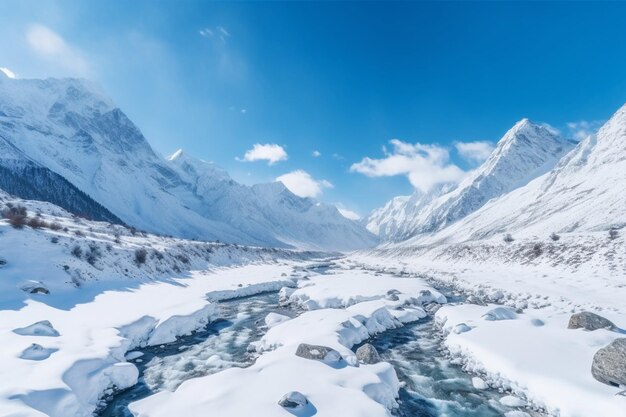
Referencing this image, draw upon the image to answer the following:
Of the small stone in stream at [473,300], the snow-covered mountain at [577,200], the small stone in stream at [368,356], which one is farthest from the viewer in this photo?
the snow-covered mountain at [577,200]

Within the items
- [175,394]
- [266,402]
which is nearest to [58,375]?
[175,394]

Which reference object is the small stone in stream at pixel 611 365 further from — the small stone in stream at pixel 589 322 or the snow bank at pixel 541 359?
the small stone in stream at pixel 589 322

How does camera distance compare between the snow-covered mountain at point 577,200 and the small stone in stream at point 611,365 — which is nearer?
the small stone in stream at point 611,365

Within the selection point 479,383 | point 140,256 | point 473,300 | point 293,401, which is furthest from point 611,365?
point 140,256

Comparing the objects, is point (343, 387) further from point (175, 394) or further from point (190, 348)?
point (190, 348)

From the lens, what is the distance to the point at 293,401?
40.5 ft

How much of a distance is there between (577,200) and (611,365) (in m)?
131

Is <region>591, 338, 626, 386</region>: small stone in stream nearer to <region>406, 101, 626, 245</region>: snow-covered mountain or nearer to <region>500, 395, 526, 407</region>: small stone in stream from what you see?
<region>500, 395, 526, 407</region>: small stone in stream

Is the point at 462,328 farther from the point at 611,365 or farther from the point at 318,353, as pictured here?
the point at 318,353

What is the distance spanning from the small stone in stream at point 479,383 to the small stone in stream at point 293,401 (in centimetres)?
927

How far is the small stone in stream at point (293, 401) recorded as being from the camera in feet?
40.5

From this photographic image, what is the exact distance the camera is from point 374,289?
4203 cm

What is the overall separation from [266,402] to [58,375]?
27.3ft

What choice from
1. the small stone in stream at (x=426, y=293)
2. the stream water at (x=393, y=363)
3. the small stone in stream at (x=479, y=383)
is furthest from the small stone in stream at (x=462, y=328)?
the small stone in stream at (x=426, y=293)
